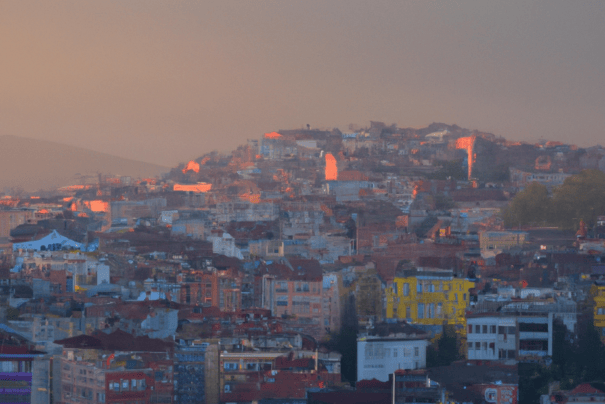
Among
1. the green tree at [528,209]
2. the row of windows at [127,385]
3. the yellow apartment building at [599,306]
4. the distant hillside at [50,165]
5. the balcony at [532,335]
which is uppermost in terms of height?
the distant hillside at [50,165]

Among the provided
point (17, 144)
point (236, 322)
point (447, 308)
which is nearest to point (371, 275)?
point (447, 308)

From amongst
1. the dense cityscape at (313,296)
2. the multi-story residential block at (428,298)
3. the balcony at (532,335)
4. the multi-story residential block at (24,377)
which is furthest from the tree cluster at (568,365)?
the multi-story residential block at (24,377)

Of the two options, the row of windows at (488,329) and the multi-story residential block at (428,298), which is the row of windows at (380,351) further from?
the multi-story residential block at (428,298)

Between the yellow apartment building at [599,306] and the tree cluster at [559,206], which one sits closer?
the yellow apartment building at [599,306]

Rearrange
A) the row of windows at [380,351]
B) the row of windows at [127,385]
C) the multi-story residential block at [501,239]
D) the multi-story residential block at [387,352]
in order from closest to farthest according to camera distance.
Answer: the row of windows at [127,385]
the multi-story residential block at [387,352]
the row of windows at [380,351]
the multi-story residential block at [501,239]

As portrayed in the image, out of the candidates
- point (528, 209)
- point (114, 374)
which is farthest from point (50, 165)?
point (114, 374)

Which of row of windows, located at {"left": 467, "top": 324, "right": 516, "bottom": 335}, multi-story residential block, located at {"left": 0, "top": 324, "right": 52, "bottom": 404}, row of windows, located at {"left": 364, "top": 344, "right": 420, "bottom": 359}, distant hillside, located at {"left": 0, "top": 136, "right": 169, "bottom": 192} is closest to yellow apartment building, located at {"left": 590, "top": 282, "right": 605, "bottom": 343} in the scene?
row of windows, located at {"left": 467, "top": 324, "right": 516, "bottom": 335}

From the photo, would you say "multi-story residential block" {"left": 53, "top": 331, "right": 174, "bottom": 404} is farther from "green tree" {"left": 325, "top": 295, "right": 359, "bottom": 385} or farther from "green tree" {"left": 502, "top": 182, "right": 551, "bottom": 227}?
"green tree" {"left": 502, "top": 182, "right": 551, "bottom": 227}
